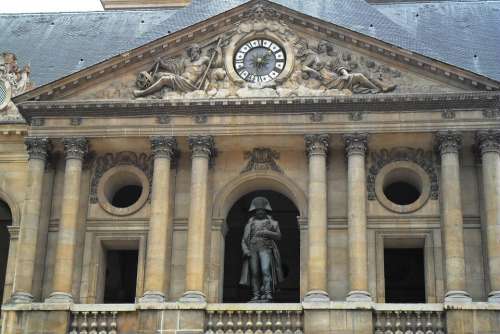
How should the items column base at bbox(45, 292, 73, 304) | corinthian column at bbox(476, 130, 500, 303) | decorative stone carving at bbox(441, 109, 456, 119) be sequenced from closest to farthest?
corinthian column at bbox(476, 130, 500, 303)
column base at bbox(45, 292, 73, 304)
decorative stone carving at bbox(441, 109, 456, 119)

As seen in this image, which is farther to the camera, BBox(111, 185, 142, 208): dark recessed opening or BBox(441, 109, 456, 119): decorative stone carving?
BBox(111, 185, 142, 208): dark recessed opening

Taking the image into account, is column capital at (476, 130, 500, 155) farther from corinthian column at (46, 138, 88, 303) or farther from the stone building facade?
corinthian column at (46, 138, 88, 303)

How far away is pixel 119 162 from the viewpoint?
105 ft

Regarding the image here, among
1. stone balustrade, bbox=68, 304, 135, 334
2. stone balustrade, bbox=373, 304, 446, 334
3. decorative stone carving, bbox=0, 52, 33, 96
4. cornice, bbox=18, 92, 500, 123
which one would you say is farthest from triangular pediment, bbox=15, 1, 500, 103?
stone balustrade, bbox=373, 304, 446, 334

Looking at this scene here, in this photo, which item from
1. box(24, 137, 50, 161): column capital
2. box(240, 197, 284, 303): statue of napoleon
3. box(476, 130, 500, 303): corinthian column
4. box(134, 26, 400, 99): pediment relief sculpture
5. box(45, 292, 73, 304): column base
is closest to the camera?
box(476, 130, 500, 303): corinthian column

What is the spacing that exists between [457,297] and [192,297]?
807cm

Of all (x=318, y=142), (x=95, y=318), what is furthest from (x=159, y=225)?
(x=318, y=142)

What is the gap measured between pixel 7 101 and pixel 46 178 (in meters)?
4.82

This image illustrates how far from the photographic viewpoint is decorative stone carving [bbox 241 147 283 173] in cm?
3133

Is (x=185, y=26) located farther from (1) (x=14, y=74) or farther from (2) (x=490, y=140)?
(2) (x=490, y=140)

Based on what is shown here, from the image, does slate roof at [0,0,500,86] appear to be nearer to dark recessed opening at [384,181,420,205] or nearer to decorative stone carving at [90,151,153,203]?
decorative stone carving at [90,151,153,203]

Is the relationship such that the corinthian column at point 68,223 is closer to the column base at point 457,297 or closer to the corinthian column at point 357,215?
the corinthian column at point 357,215

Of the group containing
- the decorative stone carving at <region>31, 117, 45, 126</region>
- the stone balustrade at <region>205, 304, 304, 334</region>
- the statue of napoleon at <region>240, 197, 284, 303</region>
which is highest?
the decorative stone carving at <region>31, 117, 45, 126</region>

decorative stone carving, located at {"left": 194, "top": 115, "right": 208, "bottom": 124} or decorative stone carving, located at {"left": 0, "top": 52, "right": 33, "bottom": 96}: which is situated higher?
decorative stone carving, located at {"left": 0, "top": 52, "right": 33, "bottom": 96}
